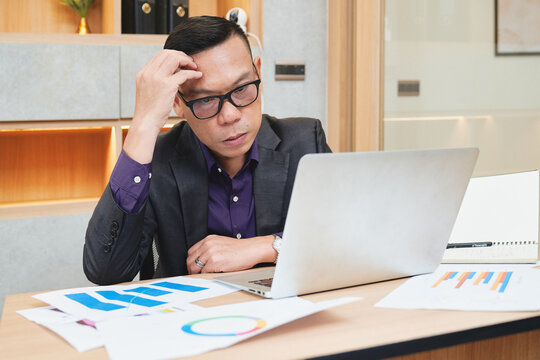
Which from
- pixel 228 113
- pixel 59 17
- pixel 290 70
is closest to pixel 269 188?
Result: pixel 228 113

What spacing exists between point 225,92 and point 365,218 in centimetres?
55

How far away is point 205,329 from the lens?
0.90 m

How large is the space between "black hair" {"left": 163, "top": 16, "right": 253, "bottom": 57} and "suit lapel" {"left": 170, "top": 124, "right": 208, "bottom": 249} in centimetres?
29

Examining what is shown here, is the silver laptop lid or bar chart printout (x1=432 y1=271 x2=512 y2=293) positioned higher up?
the silver laptop lid

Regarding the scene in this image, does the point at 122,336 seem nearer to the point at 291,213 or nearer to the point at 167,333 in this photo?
the point at 167,333

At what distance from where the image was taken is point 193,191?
1.65 meters

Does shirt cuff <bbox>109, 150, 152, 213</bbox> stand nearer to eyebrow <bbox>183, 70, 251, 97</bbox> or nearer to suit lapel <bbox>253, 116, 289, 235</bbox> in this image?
eyebrow <bbox>183, 70, 251, 97</bbox>

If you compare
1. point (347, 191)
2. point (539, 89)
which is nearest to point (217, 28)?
point (347, 191)

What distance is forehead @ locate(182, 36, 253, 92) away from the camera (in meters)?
1.48

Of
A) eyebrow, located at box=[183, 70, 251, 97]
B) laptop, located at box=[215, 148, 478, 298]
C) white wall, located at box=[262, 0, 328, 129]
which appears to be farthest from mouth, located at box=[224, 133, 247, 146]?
white wall, located at box=[262, 0, 328, 129]

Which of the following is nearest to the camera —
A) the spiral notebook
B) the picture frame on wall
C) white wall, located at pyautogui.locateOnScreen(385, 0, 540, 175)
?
the spiral notebook

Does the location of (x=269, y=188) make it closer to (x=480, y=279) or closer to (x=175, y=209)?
(x=175, y=209)

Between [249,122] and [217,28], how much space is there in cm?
25

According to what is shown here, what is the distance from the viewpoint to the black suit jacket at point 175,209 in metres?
1.41
